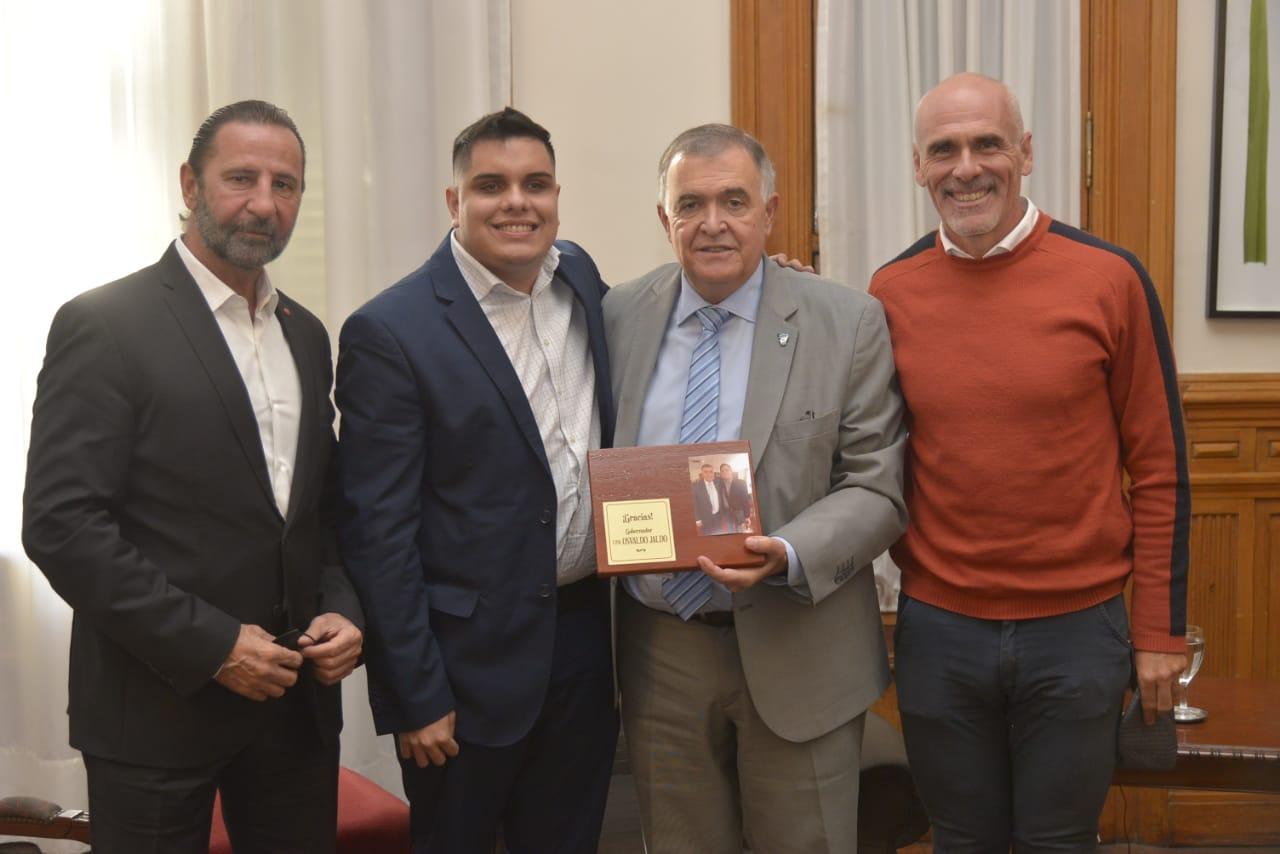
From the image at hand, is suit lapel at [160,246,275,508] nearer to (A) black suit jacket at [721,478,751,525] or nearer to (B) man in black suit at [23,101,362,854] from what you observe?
(B) man in black suit at [23,101,362,854]

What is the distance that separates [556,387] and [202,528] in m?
0.64

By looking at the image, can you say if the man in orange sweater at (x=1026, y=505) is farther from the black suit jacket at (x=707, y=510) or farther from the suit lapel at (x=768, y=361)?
the black suit jacket at (x=707, y=510)

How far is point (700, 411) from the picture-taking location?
208cm

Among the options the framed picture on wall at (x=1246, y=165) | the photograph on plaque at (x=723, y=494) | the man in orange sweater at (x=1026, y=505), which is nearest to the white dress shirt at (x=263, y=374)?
the photograph on plaque at (x=723, y=494)

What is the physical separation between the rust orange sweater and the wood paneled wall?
5.35ft

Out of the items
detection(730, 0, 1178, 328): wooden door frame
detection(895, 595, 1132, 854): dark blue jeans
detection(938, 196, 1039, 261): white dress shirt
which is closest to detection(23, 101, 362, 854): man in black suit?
detection(895, 595, 1132, 854): dark blue jeans

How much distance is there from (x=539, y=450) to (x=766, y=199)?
2.02ft

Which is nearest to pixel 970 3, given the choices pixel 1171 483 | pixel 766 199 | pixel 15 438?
pixel 766 199

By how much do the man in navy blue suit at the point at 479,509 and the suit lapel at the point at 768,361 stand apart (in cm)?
27

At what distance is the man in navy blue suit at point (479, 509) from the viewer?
77.1 inches

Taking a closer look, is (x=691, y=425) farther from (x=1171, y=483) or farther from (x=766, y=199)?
(x=1171, y=483)

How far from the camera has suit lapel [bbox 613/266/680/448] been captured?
2092mm

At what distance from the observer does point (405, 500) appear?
1.96m

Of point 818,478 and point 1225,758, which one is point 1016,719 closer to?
point 818,478
